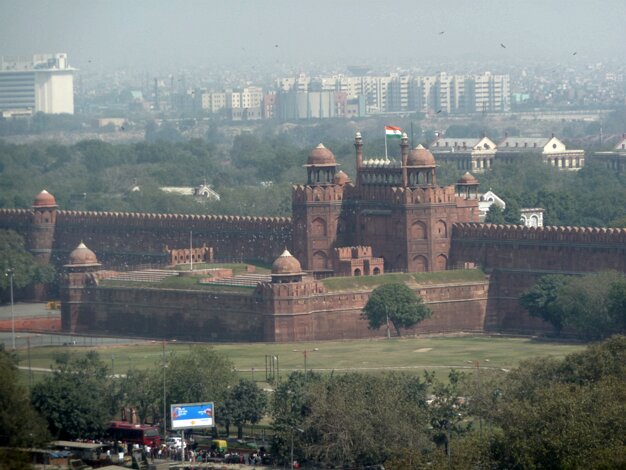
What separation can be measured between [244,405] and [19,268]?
51289 mm

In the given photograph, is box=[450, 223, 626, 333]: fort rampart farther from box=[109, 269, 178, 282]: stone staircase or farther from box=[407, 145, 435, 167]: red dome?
box=[109, 269, 178, 282]: stone staircase

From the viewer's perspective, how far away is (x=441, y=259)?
127 meters

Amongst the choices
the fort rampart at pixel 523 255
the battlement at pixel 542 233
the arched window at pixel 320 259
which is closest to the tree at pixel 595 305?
the fort rampart at pixel 523 255

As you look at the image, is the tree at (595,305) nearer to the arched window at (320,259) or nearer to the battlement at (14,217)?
the arched window at (320,259)

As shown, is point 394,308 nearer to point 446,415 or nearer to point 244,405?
point 244,405

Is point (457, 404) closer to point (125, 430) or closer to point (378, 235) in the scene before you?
Answer: point (125, 430)

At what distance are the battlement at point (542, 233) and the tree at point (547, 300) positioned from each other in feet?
9.48

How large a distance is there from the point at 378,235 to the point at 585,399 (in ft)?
168

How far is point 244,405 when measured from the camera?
295ft

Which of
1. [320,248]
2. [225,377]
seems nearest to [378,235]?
[320,248]

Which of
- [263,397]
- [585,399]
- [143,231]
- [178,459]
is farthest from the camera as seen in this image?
[143,231]

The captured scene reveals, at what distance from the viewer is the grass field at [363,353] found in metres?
105

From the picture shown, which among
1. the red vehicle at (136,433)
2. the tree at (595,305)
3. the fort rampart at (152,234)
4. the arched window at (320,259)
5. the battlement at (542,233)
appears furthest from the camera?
the fort rampart at (152,234)

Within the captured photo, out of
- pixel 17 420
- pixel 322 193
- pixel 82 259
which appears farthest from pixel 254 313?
pixel 17 420
